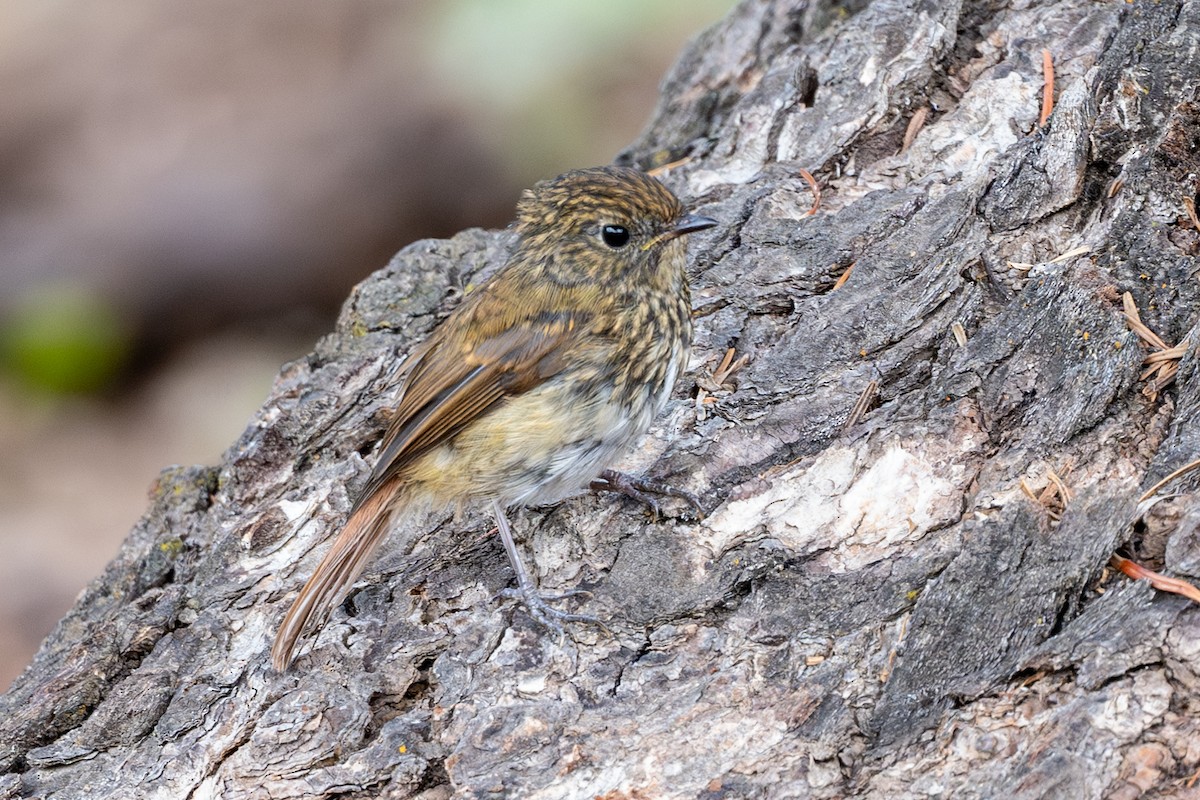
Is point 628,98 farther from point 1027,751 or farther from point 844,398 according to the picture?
point 1027,751

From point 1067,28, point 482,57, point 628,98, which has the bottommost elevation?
point 1067,28

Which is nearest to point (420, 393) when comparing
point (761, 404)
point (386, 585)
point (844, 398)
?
point (386, 585)

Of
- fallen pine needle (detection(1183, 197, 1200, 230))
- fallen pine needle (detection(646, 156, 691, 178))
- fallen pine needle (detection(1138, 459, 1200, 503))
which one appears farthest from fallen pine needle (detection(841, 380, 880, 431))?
fallen pine needle (detection(646, 156, 691, 178))

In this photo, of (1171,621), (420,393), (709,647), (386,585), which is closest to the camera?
(1171,621)

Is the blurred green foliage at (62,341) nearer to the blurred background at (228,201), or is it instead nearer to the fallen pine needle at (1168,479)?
the blurred background at (228,201)

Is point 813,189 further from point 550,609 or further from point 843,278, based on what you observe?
point 550,609

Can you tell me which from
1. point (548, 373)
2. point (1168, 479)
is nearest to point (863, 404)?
point (1168, 479)

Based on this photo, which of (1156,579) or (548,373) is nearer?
(1156,579)
